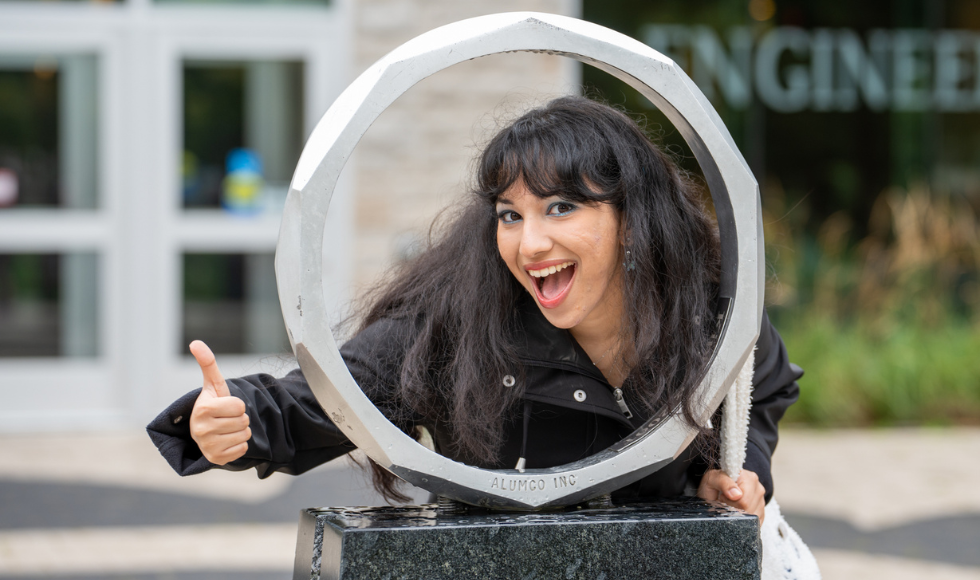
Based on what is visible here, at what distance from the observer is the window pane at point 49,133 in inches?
282

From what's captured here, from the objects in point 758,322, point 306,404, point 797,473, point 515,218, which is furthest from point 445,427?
point 797,473

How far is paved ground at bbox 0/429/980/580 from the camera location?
4477mm

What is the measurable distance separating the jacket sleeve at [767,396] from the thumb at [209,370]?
1.15 meters

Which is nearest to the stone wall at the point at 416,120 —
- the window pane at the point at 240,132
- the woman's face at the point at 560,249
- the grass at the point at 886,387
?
the window pane at the point at 240,132

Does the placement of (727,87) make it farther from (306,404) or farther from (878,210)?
(306,404)

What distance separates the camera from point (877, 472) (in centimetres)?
605

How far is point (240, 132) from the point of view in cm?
741

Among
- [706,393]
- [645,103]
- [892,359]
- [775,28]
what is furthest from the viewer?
[775,28]

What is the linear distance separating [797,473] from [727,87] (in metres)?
3.91

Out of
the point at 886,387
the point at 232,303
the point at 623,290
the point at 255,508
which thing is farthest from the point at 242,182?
the point at 623,290

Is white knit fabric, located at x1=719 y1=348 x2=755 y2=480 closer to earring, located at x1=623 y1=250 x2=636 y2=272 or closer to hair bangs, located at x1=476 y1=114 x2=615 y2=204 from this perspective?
earring, located at x1=623 y1=250 x2=636 y2=272

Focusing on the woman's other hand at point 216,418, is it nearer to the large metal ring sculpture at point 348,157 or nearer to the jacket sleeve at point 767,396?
the large metal ring sculpture at point 348,157

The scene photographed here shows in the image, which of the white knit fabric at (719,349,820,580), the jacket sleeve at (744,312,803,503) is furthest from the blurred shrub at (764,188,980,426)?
the white knit fabric at (719,349,820,580)

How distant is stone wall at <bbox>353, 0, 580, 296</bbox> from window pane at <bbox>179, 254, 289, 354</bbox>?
2.66 ft
